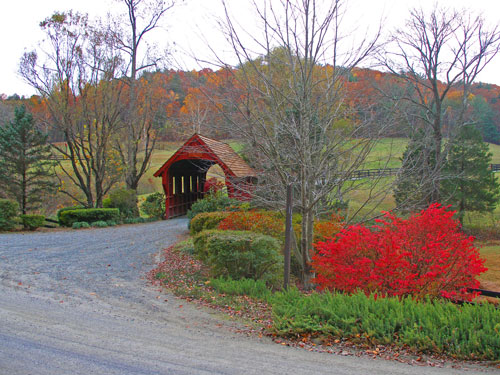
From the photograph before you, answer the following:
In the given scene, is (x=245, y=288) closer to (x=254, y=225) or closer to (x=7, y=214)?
(x=254, y=225)

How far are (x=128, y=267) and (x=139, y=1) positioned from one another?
646 inches

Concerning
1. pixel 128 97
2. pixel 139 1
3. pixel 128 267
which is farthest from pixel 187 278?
pixel 139 1

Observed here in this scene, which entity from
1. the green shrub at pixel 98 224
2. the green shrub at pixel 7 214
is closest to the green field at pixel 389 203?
the green shrub at pixel 98 224

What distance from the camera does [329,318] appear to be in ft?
17.6

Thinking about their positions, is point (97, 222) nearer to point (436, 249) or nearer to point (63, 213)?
point (63, 213)

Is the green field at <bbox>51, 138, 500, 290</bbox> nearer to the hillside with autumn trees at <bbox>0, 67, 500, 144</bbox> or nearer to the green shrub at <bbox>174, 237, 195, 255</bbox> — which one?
the hillside with autumn trees at <bbox>0, 67, 500, 144</bbox>

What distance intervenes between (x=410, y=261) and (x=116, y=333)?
460 centimetres

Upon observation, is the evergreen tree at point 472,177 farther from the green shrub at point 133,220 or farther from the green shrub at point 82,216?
the green shrub at point 82,216

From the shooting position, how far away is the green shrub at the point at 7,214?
14.5m

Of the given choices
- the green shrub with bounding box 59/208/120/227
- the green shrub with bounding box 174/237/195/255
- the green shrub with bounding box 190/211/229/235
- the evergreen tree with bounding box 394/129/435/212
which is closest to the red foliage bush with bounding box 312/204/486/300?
the evergreen tree with bounding box 394/129/435/212

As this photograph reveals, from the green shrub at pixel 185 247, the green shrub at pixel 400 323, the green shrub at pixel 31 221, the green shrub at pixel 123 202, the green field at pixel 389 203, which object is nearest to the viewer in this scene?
the green shrub at pixel 400 323

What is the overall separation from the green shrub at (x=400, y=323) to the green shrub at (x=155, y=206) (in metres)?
15.8

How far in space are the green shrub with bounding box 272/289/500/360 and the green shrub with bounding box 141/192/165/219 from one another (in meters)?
15.8

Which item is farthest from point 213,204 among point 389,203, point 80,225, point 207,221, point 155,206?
point 389,203
